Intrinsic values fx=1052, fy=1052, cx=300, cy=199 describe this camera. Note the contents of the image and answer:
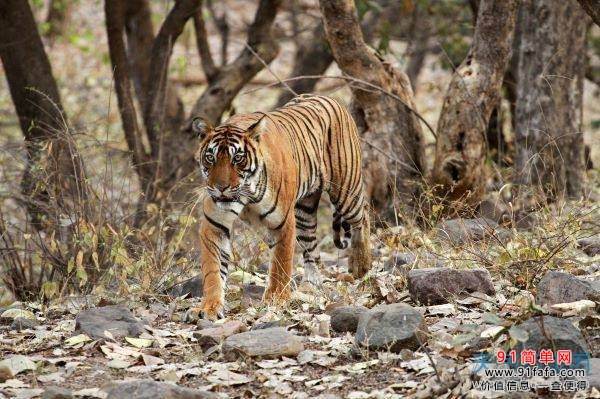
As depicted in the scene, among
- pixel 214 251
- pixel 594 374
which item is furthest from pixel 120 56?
pixel 594 374

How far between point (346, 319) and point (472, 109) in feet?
12.4

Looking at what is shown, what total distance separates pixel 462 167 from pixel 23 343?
4.46 meters

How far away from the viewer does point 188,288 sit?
23.5ft

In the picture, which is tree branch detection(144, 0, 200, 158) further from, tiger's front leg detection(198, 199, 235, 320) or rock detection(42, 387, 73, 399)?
rock detection(42, 387, 73, 399)

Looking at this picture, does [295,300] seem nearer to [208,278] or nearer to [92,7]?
[208,278]

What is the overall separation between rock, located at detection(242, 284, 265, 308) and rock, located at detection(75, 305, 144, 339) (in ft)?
2.97

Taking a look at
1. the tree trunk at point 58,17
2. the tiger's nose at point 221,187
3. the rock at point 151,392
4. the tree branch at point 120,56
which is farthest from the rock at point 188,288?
the tree trunk at point 58,17

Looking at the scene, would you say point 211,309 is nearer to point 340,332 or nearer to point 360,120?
point 340,332

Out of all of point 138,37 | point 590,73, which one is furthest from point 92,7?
point 590,73

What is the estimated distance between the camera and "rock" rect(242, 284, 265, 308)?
6739 mm

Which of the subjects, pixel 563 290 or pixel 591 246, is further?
pixel 591 246

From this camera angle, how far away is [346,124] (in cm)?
788

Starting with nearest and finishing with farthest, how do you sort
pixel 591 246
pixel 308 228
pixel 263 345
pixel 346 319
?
pixel 263 345 < pixel 346 319 < pixel 591 246 < pixel 308 228

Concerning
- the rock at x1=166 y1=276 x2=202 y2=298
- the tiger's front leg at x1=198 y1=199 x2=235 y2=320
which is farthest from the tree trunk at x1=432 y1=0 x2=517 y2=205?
the tiger's front leg at x1=198 y1=199 x2=235 y2=320
